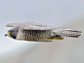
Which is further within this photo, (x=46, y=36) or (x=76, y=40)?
(x=76, y=40)

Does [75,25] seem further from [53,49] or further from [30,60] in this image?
[30,60]

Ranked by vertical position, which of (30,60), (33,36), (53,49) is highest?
(33,36)

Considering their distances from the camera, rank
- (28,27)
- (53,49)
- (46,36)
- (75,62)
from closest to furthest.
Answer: (28,27) → (46,36) → (75,62) → (53,49)

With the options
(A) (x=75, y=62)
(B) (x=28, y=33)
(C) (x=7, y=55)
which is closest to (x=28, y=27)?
(B) (x=28, y=33)

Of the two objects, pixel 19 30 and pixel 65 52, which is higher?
pixel 19 30

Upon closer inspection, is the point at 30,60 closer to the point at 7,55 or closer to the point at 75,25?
the point at 7,55

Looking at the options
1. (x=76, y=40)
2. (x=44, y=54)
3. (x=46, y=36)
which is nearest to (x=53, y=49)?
(x=44, y=54)

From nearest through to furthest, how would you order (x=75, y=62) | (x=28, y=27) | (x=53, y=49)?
1. (x=28, y=27)
2. (x=75, y=62)
3. (x=53, y=49)

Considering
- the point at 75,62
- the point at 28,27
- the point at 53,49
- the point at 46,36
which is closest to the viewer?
the point at 28,27

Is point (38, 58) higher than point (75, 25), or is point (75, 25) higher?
point (75, 25)
